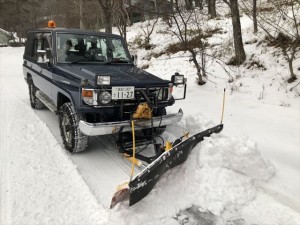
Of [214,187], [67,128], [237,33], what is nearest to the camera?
[214,187]

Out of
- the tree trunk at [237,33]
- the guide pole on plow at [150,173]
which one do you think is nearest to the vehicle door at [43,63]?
the guide pole on plow at [150,173]

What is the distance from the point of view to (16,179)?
4.09m

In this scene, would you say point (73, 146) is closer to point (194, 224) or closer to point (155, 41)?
point (194, 224)

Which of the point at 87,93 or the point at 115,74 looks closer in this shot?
the point at 87,93

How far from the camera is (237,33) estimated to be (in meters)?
8.71

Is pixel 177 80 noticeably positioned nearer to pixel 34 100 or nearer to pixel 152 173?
pixel 152 173

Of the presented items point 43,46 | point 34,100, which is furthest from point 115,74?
point 34,100

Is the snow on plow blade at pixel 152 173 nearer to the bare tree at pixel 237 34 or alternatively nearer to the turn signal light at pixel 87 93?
the turn signal light at pixel 87 93

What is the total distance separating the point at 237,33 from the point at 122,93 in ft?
18.4

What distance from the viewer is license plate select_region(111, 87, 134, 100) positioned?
426 centimetres

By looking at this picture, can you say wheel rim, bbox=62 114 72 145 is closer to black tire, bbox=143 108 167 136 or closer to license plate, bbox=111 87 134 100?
license plate, bbox=111 87 134 100

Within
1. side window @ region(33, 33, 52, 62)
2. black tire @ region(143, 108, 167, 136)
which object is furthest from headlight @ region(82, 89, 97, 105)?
side window @ region(33, 33, 52, 62)

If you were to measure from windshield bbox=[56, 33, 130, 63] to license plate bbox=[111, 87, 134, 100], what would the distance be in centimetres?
152

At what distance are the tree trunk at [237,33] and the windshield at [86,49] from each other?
407cm
